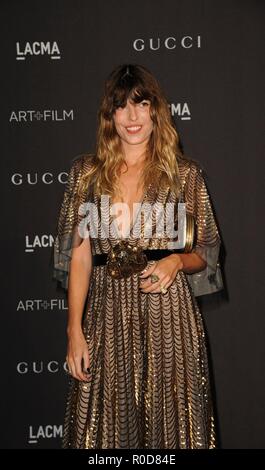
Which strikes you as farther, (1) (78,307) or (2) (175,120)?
(2) (175,120)

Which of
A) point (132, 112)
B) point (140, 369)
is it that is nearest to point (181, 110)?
point (132, 112)

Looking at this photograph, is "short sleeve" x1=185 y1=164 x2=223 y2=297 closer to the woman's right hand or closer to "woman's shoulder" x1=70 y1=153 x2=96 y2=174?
"woman's shoulder" x1=70 y1=153 x2=96 y2=174

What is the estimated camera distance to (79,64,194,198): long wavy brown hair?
8.22ft

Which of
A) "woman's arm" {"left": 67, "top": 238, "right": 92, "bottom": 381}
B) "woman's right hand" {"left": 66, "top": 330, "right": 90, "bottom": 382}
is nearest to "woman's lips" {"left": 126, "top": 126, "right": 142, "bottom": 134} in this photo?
"woman's arm" {"left": 67, "top": 238, "right": 92, "bottom": 381}

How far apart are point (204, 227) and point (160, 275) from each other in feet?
1.17

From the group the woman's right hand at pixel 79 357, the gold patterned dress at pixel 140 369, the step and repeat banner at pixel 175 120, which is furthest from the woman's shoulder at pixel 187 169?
the step and repeat banner at pixel 175 120

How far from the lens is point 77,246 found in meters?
2.51

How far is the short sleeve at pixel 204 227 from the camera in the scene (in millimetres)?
2531

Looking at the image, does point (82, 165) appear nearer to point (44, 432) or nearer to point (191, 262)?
point (191, 262)

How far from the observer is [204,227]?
2572mm

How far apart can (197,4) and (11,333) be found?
6.00 feet

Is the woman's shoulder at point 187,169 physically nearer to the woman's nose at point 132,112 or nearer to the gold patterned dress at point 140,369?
the gold patterned dress at point 140,369
